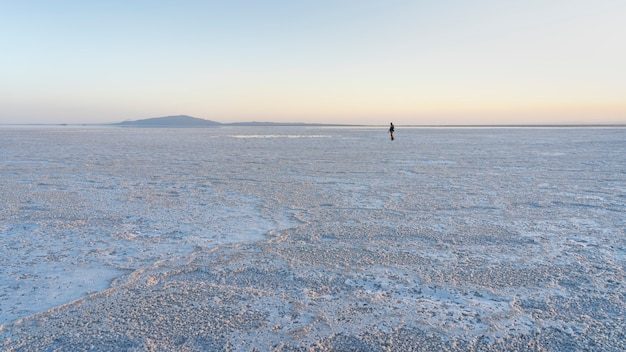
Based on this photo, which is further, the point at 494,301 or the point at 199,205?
the point at 199,205

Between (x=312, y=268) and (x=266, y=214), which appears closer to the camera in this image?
(x=312, y=268)

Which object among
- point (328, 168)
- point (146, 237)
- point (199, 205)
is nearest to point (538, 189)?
point (328, 168)

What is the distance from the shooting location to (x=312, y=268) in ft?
12.6

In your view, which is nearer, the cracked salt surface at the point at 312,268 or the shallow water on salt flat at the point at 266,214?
the cracked salt surface at the point at 312,268

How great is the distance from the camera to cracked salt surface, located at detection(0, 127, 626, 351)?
8.96 ft

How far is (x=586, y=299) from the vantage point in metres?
3.21

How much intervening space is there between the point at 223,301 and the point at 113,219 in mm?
2999

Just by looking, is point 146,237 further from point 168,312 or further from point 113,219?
point 168,312

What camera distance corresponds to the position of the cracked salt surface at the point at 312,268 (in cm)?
273

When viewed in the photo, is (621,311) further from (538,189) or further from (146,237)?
(538,189)

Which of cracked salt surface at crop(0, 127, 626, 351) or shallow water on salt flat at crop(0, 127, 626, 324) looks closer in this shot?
cracked salt surface at crop(0, 127, 626, 351)

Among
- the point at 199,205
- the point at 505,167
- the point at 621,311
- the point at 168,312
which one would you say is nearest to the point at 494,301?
the point at 621,311

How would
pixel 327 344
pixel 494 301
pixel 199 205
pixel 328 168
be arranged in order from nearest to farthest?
pixel 327 344 → pixel 494 301 → pixel 199 205 → pixel 328 168

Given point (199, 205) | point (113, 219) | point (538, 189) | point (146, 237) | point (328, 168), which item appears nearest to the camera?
point (146, 237)
